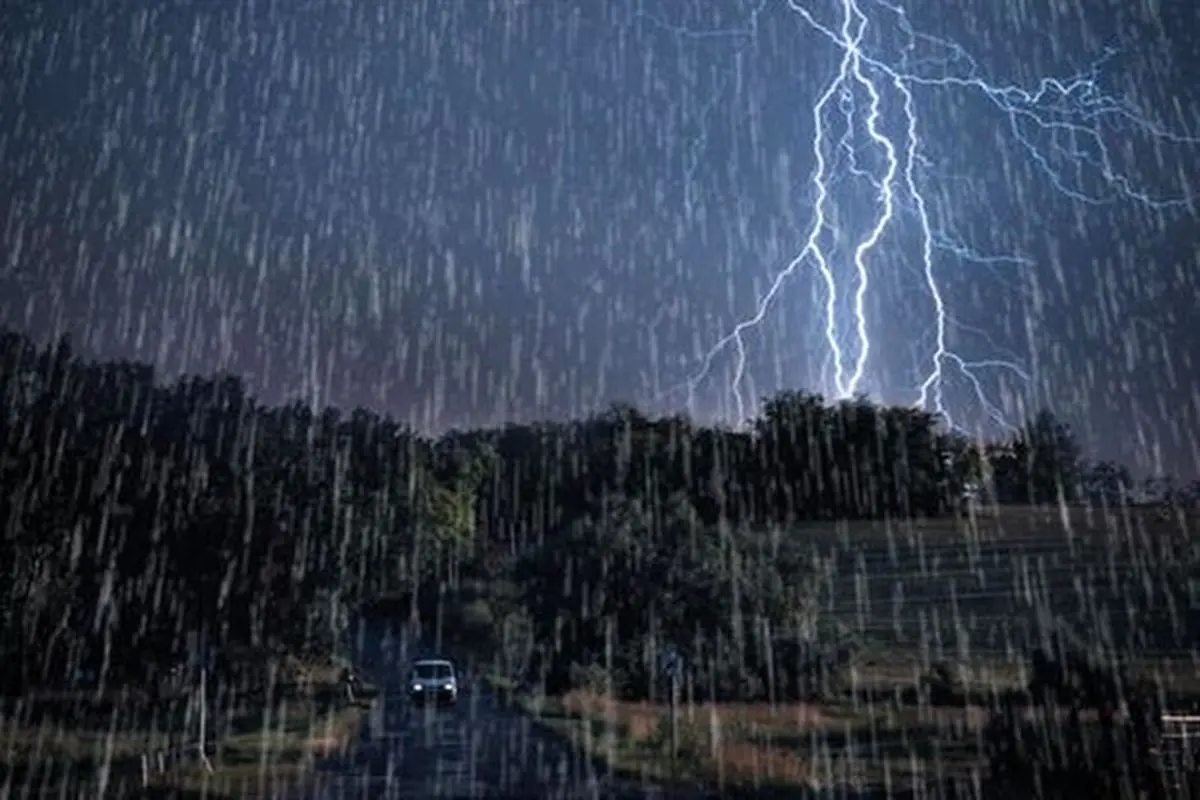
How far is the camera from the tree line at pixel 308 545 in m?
19.1

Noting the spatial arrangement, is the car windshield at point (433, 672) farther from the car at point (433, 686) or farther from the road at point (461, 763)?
the road at point (461, 763)

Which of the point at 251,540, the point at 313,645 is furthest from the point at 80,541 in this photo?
the point at 313,645

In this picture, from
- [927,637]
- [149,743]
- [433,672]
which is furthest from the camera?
[927,637]

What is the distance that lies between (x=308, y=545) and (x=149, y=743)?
485 centimetres

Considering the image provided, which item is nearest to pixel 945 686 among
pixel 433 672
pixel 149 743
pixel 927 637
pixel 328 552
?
pixel 927 637

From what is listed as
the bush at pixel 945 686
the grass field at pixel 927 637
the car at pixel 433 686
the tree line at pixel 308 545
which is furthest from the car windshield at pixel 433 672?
the bush at pixel 945 686

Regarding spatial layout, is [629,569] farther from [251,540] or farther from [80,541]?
[80,541]

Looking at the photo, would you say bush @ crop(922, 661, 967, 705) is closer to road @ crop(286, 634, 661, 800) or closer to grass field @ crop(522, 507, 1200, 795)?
grass field @ crop(522, 507, 1200, 795)

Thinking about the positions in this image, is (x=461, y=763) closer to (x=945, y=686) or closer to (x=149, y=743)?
(x=149, y=743)

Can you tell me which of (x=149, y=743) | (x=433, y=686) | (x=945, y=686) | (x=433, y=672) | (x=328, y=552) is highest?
(x=328, y=552)

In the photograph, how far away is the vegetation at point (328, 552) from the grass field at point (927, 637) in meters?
1.91

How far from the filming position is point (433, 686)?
3612cm

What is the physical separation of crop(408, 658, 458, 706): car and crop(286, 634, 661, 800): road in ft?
8.62

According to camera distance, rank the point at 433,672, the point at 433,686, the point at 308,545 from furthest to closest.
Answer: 1. the point at 433,672
2. the point at 433,686
3. the point at 308,545
